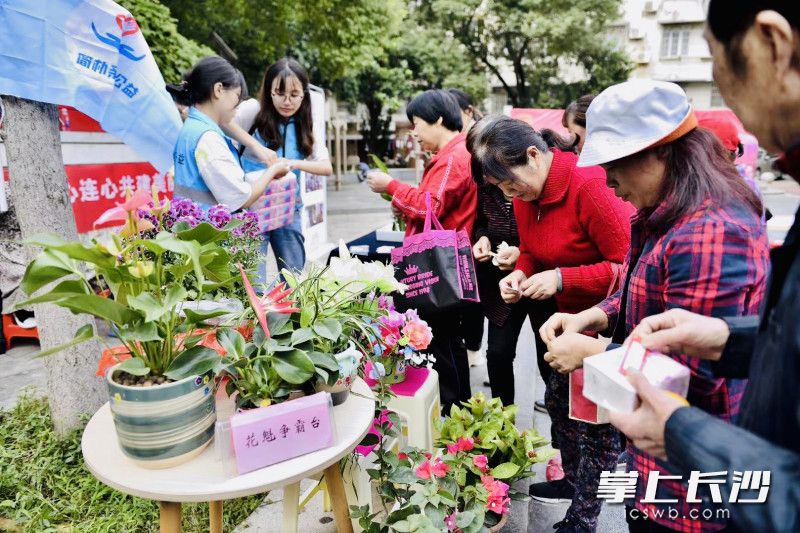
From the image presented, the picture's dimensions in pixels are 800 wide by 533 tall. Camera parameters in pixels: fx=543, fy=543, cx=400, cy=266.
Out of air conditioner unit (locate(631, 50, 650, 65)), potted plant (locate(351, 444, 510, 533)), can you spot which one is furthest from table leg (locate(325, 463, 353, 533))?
air conditioner unit (locate(631, 50, 650, 65))

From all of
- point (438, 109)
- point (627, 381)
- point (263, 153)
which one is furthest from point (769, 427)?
point (263, 153)

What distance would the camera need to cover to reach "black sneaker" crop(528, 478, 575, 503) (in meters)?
2.37

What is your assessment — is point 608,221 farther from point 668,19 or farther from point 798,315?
point 668,19

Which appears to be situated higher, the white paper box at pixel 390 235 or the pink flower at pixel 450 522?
the white paper box at pixel 390 235

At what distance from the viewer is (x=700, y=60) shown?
29344 mm

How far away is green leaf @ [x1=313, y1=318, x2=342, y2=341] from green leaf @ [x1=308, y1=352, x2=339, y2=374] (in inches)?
1.8

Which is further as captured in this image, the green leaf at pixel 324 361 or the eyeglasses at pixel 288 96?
the eyeglasses at pixel 288 96

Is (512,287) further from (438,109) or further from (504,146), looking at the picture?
(438,109)

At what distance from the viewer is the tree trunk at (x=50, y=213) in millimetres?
2443

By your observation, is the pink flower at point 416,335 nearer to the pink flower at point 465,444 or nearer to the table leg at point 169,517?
the pink flower at point 465,444

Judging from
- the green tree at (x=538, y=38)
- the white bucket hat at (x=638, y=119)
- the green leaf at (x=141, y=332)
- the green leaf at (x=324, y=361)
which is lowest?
the green leaf at (x=324, y=361)

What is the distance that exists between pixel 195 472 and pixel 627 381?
3.21ft

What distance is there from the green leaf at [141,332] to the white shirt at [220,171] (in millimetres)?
1472

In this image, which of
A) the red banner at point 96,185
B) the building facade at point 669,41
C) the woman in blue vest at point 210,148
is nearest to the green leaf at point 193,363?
the woman in blue vest at point 210,148
